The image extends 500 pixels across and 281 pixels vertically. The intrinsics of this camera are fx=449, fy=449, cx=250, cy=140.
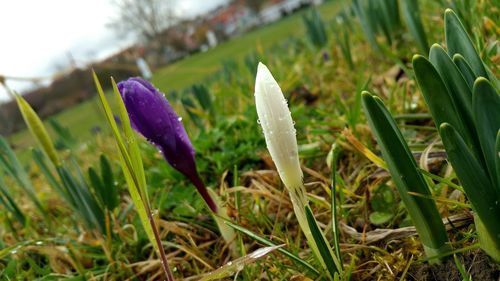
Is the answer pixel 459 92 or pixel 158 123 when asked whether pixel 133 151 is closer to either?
pixel 158 123

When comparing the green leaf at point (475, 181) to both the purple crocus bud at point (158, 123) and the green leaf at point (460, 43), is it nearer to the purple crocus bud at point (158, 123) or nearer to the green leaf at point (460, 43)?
the green leaf at point (460, 43)

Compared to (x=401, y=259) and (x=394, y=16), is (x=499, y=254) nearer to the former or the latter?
(x=401, y=259)

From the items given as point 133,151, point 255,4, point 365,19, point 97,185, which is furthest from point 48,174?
point 255,4

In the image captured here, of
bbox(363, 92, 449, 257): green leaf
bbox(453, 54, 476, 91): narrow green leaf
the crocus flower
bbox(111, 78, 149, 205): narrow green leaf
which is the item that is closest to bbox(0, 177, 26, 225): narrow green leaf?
bbox(111, 78, 149, 205): narrow green leaf

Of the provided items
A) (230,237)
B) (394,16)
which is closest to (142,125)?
(230,237)

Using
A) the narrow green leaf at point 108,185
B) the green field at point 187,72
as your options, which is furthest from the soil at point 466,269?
the narrow green leaf at point 108,185
